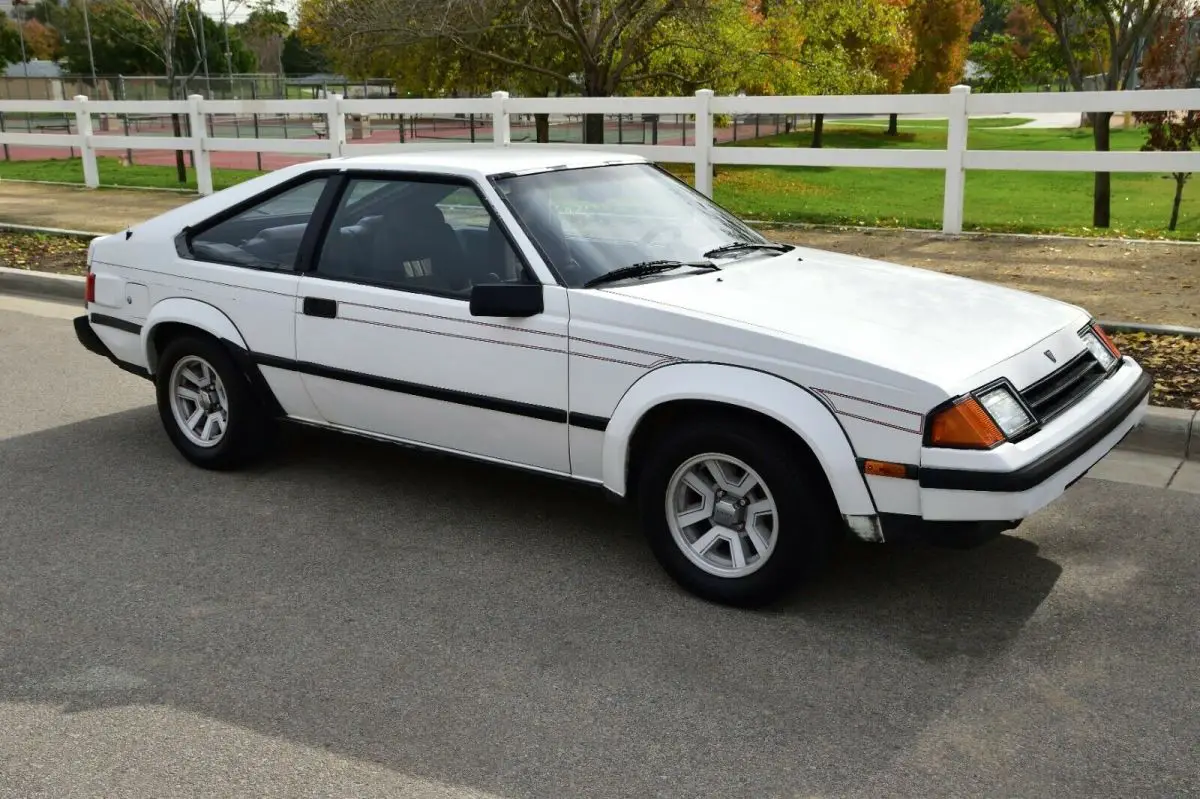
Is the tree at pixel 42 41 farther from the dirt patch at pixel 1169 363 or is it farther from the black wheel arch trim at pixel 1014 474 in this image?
the black wheel arch trim at pixel 1014 474

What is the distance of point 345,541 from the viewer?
5102 millimetres

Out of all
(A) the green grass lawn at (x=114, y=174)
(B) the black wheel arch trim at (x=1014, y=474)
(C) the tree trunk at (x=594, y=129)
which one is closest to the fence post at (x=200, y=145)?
(A) the green grass lawn at (x=114, y=174)

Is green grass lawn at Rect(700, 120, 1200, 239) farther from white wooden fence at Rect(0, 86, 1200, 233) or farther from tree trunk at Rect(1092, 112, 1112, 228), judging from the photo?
white wooden fence at Rect(0, 86, 1200, 233)

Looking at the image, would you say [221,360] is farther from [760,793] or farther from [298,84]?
[298,84]

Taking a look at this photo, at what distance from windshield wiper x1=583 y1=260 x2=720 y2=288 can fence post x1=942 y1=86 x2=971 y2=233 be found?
22.8 feet

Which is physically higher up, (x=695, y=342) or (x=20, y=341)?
(x=695, y=342)

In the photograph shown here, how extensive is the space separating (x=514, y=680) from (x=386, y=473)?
2.32 m

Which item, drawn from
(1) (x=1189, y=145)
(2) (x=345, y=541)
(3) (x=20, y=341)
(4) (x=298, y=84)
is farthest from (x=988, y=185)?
(4) (x=298, y=84)

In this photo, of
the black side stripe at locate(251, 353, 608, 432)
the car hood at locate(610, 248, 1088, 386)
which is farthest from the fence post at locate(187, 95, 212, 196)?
the car hood at locate(610, 248, 1088, 386)

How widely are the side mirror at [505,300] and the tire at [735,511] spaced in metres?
0.71

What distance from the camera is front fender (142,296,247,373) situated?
222 inches

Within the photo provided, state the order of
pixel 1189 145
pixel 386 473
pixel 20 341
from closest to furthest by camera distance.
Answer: pixel 386 473
pixel 20 341
pixel 1189 145

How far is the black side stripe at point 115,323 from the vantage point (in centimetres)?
607

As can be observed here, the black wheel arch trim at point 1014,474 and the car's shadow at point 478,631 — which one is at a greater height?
the black wheel arch trim at point 1014,474
